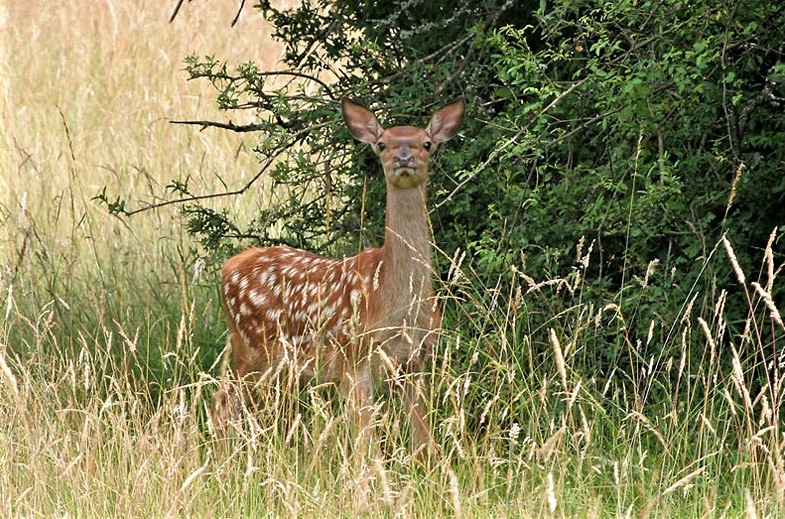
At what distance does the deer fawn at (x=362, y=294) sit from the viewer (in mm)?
5309

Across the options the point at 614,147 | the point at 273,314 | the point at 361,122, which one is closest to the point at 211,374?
the point at 273,314

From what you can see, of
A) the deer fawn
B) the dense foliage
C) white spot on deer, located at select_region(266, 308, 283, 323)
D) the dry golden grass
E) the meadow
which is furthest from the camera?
the dry golden grass

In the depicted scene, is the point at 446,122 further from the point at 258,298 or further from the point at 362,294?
the point at 258,298

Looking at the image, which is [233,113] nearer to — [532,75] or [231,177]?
[231,177]

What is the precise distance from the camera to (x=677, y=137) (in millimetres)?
5383

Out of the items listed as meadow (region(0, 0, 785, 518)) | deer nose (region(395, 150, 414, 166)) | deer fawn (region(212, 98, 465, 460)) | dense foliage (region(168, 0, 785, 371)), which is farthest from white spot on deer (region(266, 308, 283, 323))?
deer nose (region(395, 150, 414, 166))

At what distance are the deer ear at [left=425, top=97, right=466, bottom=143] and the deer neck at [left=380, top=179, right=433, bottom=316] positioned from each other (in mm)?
315

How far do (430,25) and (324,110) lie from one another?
0.69 meters

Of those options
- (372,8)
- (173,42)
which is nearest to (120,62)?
(173,42)

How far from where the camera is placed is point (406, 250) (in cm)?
539

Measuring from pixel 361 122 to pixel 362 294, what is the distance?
709 millimetres

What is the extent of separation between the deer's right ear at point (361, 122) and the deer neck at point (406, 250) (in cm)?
37

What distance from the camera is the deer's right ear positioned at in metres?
5.69

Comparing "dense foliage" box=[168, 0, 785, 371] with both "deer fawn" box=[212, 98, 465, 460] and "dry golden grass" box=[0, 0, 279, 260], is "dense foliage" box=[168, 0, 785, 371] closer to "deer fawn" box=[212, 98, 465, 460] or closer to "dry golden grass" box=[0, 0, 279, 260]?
"deer fawn" box=[212, 98, 465, 460]
